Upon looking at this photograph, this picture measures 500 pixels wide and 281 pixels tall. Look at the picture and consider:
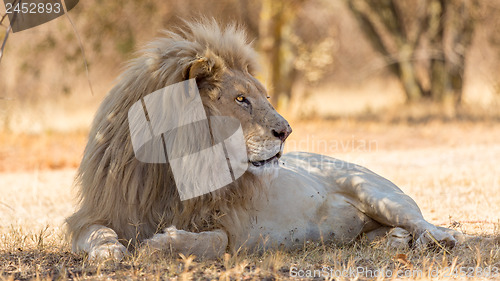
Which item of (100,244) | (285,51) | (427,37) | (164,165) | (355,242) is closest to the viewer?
(100,244)

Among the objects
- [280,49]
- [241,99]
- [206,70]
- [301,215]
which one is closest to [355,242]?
[301,215]

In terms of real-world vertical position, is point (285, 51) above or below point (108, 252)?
above

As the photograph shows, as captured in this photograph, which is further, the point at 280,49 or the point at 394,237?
the point at 280,49

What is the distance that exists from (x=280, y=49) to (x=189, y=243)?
11.6 m

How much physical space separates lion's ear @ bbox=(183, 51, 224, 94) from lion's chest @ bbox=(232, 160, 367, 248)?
87cm

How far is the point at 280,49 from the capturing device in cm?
1507

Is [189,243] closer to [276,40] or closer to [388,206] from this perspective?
[388,206]

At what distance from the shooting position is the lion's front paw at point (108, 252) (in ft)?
11.8

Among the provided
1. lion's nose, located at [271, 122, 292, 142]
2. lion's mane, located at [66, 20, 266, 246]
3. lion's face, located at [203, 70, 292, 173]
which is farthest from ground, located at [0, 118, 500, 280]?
lion's nose, located at [271, 122, 292, 142]

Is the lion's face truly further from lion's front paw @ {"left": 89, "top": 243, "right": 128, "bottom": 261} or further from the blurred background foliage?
the blurred background foliage

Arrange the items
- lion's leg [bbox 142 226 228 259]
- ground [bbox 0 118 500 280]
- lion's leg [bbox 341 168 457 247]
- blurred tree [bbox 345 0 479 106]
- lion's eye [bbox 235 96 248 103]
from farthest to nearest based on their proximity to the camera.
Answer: blurred tree [bbox 345 0 479 106] < lion's leg [bbox 341 168 457 247] < lion's eye [bbox 235 96 248 103] < lion's leg [bbox 142 226 228 259] < ground [bbox 0 118 500 280]

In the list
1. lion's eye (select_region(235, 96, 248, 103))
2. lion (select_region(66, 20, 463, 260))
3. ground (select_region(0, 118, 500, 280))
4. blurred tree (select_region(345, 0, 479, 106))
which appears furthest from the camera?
blurred tree (select_region(345, 0, 479, 106))

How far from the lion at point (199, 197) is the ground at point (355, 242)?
0.13 m

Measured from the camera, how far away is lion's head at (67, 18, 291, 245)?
3.98 metres
